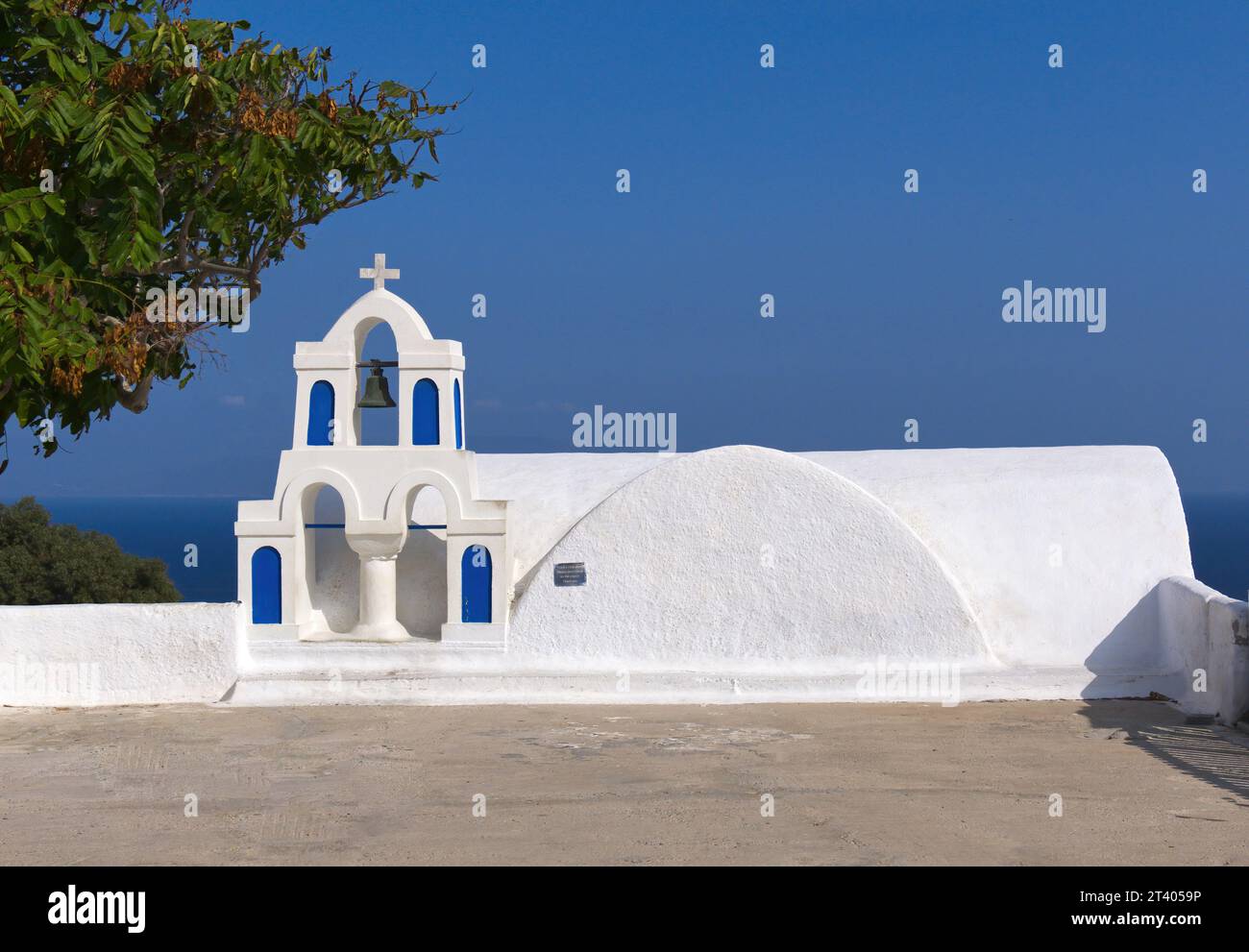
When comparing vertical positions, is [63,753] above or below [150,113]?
below

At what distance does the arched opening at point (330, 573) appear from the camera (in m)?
13.3

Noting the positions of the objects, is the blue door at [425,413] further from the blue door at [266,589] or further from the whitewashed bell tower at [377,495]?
the blue door at [266,589]

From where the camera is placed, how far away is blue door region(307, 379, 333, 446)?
13055mm

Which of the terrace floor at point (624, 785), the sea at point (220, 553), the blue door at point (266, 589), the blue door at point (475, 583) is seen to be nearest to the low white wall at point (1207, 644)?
the terrace floor at point (624, 785)

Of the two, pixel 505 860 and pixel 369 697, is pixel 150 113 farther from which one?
pixel 505 860

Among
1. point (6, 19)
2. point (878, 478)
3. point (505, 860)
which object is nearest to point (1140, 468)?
point (878, 478)

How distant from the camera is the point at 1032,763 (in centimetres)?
977

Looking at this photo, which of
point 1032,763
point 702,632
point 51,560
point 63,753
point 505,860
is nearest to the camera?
point 505,860

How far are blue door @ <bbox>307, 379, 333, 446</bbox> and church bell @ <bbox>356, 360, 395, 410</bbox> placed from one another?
A: 306mm

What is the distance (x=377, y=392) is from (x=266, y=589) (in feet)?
6.77

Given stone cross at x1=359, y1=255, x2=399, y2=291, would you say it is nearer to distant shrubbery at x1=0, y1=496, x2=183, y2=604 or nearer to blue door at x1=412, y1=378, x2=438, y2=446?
blue door at x1=412, y1=378, x2=438, y2=446

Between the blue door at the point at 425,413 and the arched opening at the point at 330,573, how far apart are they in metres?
1.15

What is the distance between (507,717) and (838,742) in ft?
9.19

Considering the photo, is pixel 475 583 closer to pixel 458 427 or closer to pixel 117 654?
pixel 458 427
